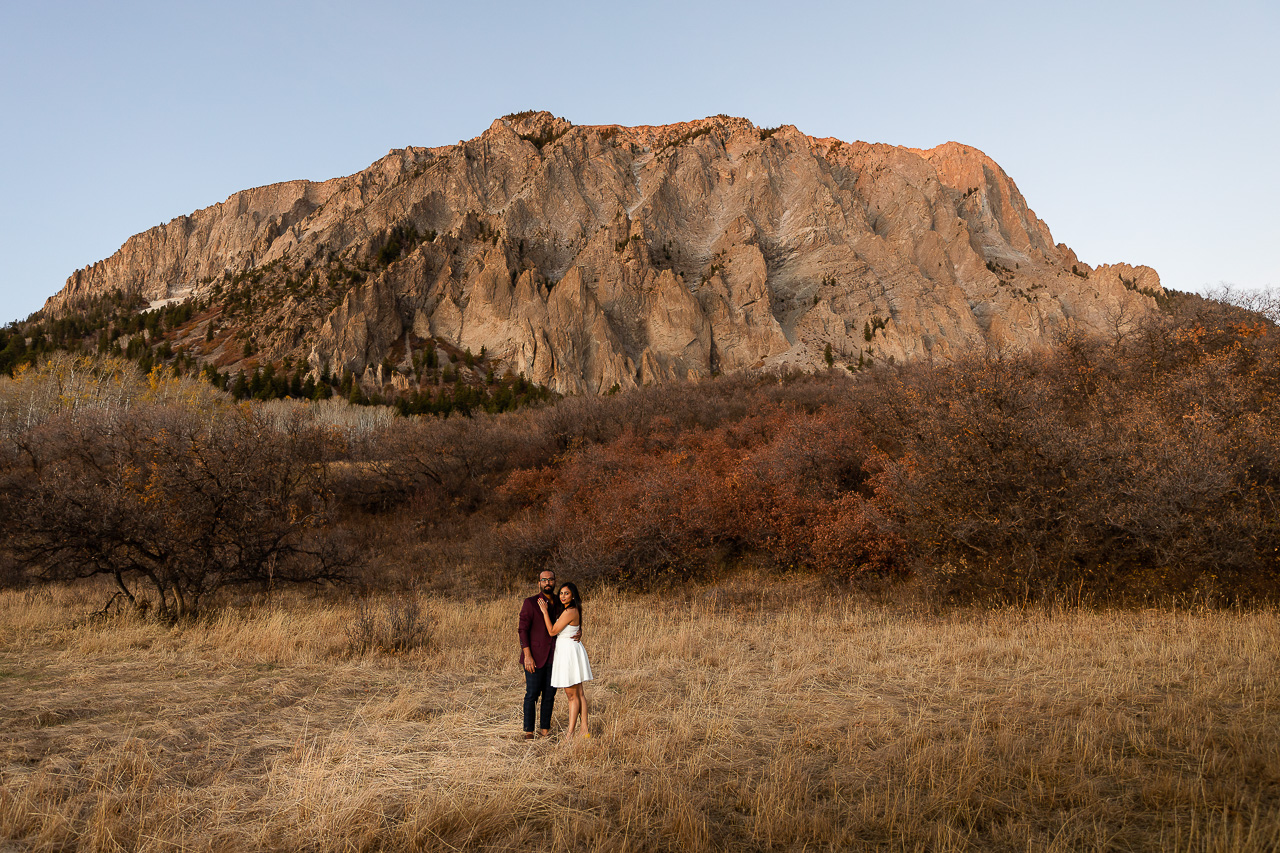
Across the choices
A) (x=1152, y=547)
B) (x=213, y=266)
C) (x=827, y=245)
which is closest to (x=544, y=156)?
(x=827, y=245)

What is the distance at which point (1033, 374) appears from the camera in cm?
1795

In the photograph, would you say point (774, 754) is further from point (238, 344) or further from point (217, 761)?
point (238, 344)

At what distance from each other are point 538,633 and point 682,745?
1.50 meters

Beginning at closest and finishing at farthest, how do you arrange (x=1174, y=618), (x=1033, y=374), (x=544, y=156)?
(x=1174, y=618) → (x=1033, y=374) → (x=544, y=156)

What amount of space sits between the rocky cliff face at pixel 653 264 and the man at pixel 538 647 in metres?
71.1

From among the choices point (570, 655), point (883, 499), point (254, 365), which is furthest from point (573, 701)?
point (254, 365)

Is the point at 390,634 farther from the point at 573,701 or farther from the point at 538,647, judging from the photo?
the point at 573,701

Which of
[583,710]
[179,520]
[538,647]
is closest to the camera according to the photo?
[583,710]

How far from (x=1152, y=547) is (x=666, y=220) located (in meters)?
96.3

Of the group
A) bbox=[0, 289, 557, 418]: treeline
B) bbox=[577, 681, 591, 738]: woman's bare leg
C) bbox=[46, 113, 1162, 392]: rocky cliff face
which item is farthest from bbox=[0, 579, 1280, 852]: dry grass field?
bbox=[46, 113, 1162, 392]: rocky cliff face

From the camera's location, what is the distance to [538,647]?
5.56 m

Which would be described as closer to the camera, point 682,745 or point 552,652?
point 682,745

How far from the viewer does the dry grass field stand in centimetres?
388

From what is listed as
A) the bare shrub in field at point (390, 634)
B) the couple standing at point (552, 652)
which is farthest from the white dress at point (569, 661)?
the bare shrub in field at point (390, 634)
